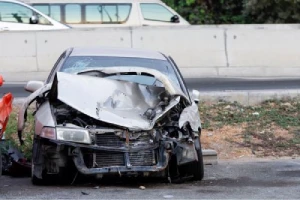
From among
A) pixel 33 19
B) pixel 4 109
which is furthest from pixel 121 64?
pixel 33 19

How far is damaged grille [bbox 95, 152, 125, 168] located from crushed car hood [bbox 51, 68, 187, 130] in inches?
12.2

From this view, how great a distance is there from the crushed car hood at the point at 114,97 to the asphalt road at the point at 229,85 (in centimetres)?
626

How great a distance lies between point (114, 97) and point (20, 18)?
1395 centimetres

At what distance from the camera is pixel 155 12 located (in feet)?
80.8

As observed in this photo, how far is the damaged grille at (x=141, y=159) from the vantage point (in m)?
9.02

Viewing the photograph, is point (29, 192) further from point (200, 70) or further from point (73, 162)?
point (200, 70)

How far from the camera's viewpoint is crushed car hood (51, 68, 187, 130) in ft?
29.9

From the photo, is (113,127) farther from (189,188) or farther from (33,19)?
(33,19)

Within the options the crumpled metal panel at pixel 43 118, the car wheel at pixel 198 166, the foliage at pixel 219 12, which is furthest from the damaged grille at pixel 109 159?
the foliage at pixel 219 12

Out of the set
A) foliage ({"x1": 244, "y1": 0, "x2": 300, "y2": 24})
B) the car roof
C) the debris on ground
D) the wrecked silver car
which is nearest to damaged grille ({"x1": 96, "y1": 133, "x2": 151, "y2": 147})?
the wrecked silver car

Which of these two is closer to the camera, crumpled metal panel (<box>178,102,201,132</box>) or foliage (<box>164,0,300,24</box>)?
crumpled metal panel (<box>178,102,201,132</box>)

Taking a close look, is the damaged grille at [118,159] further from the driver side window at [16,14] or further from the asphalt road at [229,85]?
the driver side window at [16,14]

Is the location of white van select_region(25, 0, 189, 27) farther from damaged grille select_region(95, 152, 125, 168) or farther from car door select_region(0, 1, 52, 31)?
damaged grille select_region(95, 152, 125, 168)

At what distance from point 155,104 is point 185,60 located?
9351 mm
